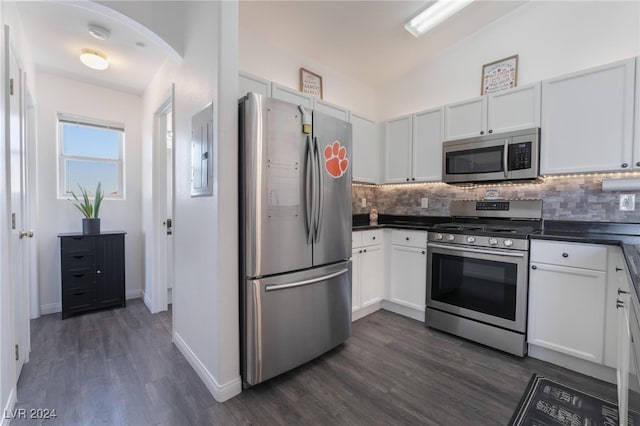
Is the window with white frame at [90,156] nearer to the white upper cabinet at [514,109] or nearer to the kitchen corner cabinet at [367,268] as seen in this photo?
the kitchen corner cabinet at [367,268]

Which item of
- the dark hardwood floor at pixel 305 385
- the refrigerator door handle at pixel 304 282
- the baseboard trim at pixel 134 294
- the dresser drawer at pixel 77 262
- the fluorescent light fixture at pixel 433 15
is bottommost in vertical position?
the dark hardwood floor at pixel 305 385

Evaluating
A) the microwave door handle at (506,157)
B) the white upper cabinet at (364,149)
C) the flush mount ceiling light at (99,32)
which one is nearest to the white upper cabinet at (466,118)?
the microwave door handle at (506,157)

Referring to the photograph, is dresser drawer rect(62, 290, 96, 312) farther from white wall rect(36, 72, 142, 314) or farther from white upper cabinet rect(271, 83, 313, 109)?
white upper cabinet rect(271, 83, 313, 109)

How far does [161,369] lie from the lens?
2066mm

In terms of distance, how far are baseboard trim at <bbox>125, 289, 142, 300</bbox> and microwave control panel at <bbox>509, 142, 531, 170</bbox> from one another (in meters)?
4.61

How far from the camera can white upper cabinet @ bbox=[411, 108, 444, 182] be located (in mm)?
3047

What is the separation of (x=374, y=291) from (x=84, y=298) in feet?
10.8

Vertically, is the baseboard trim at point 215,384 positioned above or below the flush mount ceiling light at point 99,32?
below

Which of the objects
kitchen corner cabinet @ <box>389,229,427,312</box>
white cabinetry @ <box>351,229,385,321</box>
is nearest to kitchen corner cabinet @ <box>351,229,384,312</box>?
white cabinetry @ <box>351,229,385,321</box>

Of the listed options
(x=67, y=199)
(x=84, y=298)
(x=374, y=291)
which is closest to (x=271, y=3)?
(x=374, y=291)

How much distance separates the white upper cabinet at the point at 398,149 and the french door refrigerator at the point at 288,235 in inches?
52.7

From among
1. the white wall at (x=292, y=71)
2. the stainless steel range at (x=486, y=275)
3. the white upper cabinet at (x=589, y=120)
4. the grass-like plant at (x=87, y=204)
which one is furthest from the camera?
the grass-like plant at (x=87, y=204)

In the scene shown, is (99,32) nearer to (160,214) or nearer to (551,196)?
(160,214)

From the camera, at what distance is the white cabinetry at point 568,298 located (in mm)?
1908
